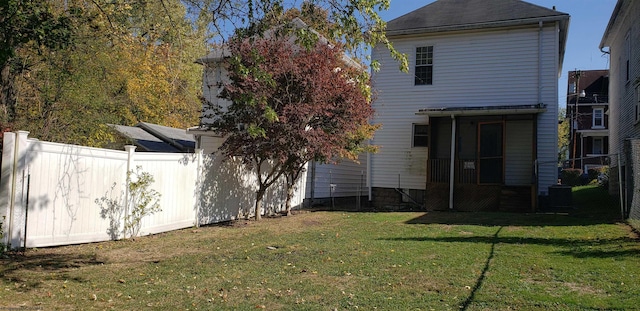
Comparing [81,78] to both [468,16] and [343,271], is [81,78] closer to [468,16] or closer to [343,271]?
[343,271]

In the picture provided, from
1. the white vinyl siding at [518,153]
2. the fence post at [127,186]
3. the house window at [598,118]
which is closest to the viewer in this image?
the fence post at [127,186]

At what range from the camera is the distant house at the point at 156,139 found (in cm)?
1970

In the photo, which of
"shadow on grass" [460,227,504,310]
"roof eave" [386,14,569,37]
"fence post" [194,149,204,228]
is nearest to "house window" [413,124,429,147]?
"roof eave" [386,14,569,37]

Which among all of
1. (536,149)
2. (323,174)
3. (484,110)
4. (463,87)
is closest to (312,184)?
(323,174)

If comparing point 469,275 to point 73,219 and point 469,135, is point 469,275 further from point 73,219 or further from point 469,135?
point 469,135

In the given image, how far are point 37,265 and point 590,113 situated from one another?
46.5 m

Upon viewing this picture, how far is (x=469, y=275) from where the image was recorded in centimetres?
618

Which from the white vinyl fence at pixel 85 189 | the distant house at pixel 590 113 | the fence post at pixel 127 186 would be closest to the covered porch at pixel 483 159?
the white vinyl fence at pixel 85 189

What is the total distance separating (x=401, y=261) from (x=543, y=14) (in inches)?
465

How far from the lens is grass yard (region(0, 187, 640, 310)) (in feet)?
16.8

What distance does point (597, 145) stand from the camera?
142 feet

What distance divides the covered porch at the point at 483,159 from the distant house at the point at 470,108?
0.03 m

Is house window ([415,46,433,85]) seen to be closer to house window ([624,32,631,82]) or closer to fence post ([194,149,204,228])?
house window ([624,32,631,82])

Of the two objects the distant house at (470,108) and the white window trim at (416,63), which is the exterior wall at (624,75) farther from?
the white window trim at (416,63)
